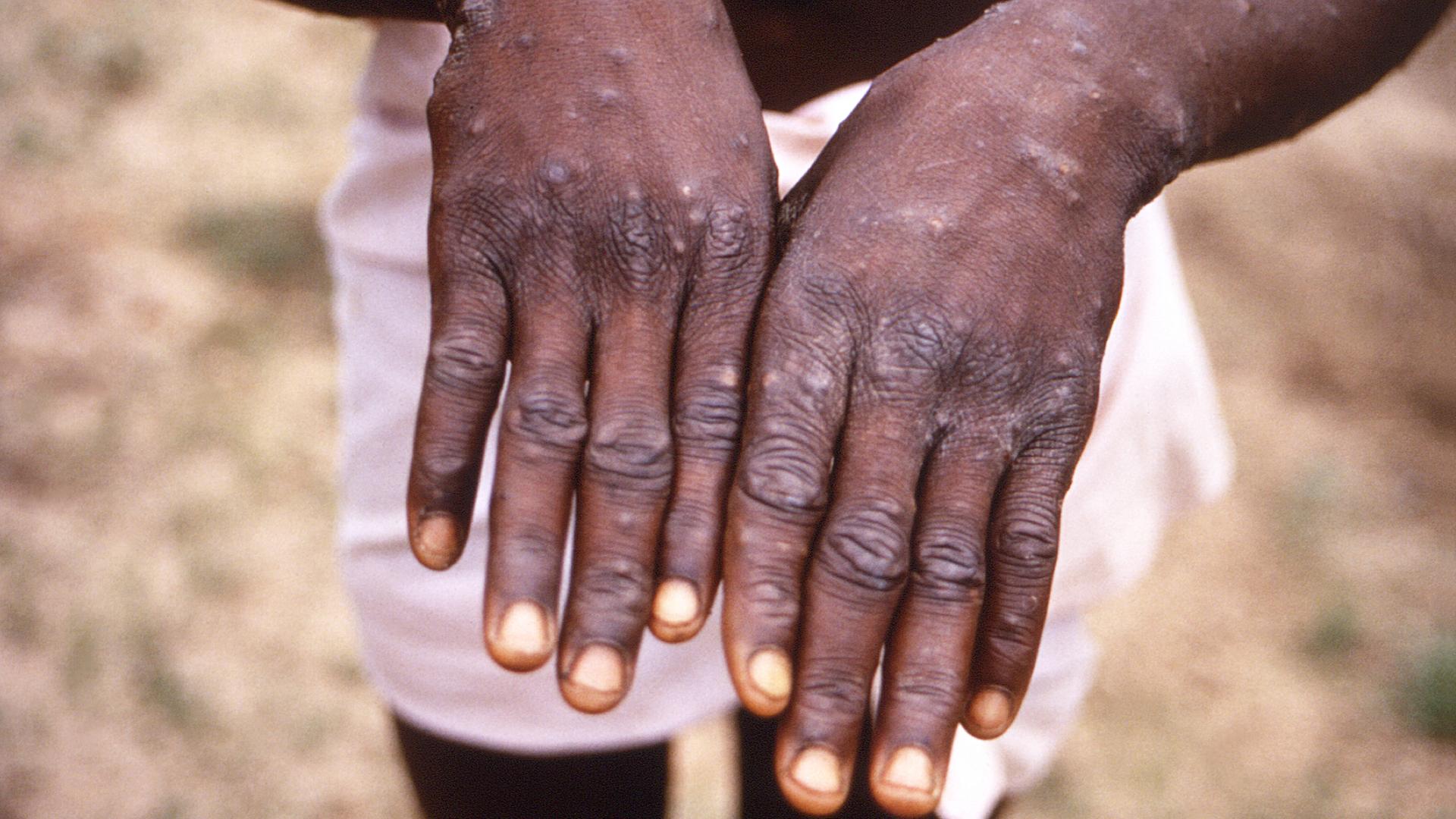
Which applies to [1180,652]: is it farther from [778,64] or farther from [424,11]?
[424,11]

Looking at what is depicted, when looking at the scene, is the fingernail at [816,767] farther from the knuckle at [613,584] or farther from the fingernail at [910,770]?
the knuckle at [613,584]

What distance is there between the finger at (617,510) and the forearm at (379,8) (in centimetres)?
36

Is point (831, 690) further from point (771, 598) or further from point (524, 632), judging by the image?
point (524, 632)

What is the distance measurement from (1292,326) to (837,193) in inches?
118

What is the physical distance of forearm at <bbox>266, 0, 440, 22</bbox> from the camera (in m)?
0.92

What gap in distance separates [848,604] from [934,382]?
0.16 meters

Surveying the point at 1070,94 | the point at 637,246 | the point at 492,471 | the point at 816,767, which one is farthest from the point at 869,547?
the point at 492,471

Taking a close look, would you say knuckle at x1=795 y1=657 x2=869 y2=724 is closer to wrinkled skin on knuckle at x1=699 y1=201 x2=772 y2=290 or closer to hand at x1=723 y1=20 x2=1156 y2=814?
hand at x1=723 y1=20 x2=1156 y2=814

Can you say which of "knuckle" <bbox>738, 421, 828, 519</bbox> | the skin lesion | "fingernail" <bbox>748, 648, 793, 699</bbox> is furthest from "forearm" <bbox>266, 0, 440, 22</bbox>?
"fingernail" <bbox>748, 648, 793, 699</bbox>

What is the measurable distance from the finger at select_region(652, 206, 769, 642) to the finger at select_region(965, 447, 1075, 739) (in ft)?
0.62

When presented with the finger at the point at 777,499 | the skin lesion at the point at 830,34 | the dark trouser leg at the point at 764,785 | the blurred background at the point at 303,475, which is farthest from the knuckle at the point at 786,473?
the blurred background at the point at 303,475

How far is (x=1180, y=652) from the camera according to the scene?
263 cm

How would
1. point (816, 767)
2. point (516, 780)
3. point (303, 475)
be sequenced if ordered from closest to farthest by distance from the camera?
1. point (816, 767)
2. point (516, 780)
3. point (303, 475)

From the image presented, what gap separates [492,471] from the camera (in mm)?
1198
